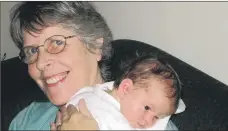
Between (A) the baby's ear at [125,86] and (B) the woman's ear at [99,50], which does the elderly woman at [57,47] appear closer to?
(B) the woman's ear at [99,50]

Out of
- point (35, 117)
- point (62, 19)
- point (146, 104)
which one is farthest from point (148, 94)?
point (35, 117)

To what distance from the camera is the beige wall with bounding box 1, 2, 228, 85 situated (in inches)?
59.0

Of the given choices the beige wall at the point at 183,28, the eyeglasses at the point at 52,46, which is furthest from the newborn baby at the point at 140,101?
the beige wall at the point at 183,28

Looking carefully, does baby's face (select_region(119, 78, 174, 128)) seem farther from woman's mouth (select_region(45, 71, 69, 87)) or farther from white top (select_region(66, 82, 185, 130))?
woman's mouth (select_region(45, 71, 69, 87))

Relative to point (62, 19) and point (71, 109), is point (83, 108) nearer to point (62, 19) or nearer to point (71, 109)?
point (71, 109)

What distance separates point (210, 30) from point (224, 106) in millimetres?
425

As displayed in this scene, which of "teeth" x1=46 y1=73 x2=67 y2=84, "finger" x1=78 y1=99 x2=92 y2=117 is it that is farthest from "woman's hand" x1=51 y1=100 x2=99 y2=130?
"teeth" x1=46 y1=73 x2=67 y2=84

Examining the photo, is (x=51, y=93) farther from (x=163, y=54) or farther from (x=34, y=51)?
(x=163, y=54)

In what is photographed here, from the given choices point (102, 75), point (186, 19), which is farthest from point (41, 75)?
point (186, 19)

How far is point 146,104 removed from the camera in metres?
1.10

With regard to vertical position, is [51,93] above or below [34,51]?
below

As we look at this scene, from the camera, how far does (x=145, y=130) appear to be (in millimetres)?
1107

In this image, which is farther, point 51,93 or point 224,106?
point 51,93

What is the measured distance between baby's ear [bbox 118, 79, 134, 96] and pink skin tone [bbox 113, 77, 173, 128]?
0.02 meters
